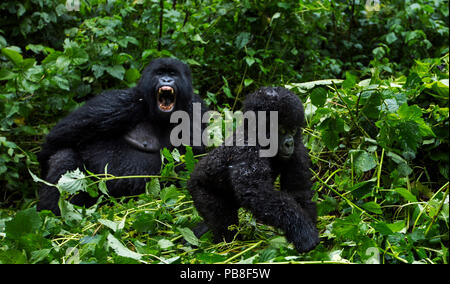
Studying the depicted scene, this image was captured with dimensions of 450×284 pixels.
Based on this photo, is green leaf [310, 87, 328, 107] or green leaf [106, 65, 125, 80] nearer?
green leaf [310, 87, 328, 107]

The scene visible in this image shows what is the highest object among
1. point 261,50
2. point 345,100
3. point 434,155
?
point 261,50

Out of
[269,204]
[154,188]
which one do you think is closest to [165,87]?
[154,188]

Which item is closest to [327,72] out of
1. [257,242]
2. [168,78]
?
[168,78]

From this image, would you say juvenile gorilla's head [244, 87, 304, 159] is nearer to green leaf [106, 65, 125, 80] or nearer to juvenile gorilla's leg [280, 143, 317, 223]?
juvenile gorilla's leg [280, 143, 317, 223]

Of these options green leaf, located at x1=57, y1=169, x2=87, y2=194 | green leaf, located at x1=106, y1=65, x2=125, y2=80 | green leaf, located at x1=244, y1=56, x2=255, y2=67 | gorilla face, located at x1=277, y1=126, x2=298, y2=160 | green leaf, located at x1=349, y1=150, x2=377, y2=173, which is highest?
green leaf, located at x1=244, y1=56, x2=255, y2=67

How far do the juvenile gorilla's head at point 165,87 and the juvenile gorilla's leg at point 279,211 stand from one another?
1.95m

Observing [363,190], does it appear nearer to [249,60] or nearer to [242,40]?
[249,60]

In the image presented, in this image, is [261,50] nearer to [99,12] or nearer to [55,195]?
[99,12]

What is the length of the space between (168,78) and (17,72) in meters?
1.34

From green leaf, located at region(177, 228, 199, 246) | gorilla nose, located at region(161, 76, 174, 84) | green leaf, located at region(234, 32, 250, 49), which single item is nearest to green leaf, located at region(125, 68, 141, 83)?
gorilla nose, located at region(161, 76, 174, 84)

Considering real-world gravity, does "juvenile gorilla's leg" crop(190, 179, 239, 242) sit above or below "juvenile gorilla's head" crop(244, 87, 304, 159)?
below

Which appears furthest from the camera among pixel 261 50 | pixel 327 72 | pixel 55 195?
pixel 327 72

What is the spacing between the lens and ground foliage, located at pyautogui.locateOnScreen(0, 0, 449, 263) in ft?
8.09

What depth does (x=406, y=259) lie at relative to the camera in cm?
233
